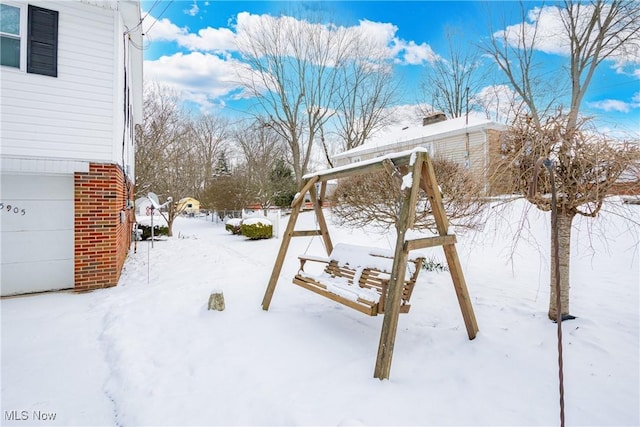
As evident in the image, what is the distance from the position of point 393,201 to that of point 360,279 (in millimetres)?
3080

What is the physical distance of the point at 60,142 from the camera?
5.39 metres

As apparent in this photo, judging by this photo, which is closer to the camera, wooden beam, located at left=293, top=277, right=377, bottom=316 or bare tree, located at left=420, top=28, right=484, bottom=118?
wooden beam, located at left=293, top=277, right=377, bottom=316

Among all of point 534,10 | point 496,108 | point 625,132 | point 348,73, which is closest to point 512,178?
point 496,108

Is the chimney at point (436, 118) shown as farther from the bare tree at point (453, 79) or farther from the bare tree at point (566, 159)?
the bare tree at point (566, 159)

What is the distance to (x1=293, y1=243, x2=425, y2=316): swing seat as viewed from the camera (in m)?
3.40

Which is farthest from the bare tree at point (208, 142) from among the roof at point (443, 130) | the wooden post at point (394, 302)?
the wooden post at point (394, 302)

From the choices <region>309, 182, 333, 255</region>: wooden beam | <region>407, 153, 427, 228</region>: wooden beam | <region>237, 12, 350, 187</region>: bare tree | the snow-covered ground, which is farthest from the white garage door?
<region>237, 12, 350, 187</region>: bare tree

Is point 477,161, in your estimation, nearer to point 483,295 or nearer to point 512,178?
point 512,178

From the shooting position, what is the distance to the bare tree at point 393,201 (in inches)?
252

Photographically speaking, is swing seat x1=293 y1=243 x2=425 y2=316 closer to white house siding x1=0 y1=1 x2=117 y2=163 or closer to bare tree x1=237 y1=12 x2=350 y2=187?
white house siding x1=0 y1=1 x2=117 y2=163

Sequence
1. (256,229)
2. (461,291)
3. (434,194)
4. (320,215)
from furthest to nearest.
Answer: (256,229), (320,215), (461,291), (434,194)

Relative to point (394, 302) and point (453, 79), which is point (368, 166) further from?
point (453, 79)

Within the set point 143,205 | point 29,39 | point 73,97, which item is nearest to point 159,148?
point 143,205

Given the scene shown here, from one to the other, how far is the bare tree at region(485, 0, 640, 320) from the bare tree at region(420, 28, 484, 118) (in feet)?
10.2
